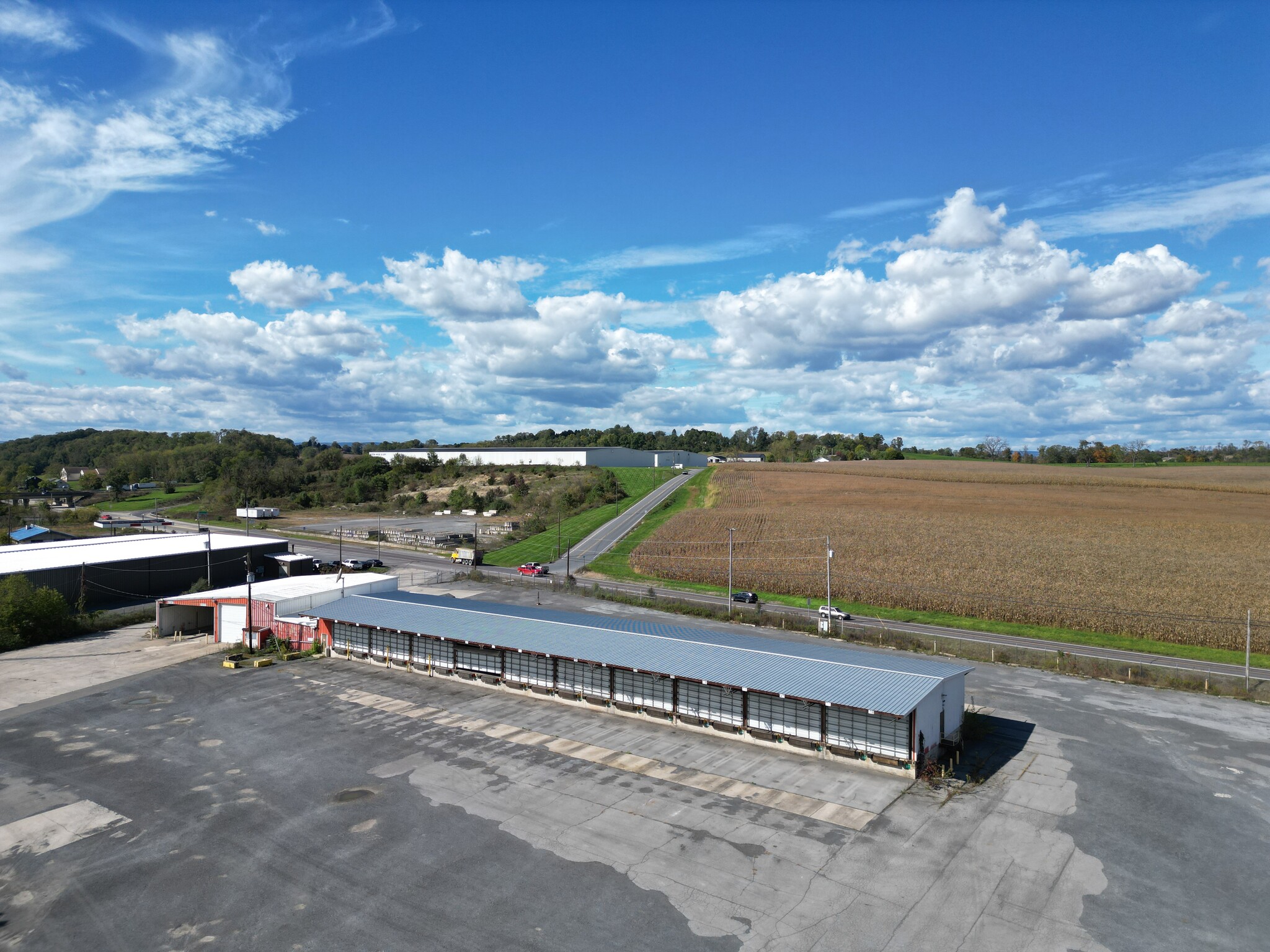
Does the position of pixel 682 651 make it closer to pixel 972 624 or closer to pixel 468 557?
pixel 972 624

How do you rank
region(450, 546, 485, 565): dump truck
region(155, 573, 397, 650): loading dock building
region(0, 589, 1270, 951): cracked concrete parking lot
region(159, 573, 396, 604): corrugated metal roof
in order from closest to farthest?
region(0, 589, 1270, 951): cracked concrete parking lot < region(155, 573, 397, 650): loading dock building < region(159, 573, 396, 604): corrugated metal roof < region(450, 546, 485, 565): dump truck

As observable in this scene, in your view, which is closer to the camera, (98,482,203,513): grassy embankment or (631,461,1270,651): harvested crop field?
(631,461,1270,651): harvested crop field

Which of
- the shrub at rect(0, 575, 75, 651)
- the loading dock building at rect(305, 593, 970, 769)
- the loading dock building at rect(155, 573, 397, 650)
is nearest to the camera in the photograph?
the loading dock building at rect(305, 593, 970, 769)

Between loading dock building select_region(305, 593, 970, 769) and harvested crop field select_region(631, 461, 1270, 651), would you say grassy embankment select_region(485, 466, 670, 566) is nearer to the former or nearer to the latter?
harvested crop field select_region(631, 461, 1270, 651)

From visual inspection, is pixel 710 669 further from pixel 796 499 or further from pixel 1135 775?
pixel 796 499

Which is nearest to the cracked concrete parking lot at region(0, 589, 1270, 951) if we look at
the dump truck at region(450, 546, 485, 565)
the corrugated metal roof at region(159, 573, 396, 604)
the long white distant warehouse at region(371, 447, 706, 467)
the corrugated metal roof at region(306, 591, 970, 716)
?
the corrugated metal roof at region(306, 591, 970, 716)

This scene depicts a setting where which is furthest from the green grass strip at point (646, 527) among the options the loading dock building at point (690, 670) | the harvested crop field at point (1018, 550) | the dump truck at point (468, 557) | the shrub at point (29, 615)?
the shrub at point (29, 615)
